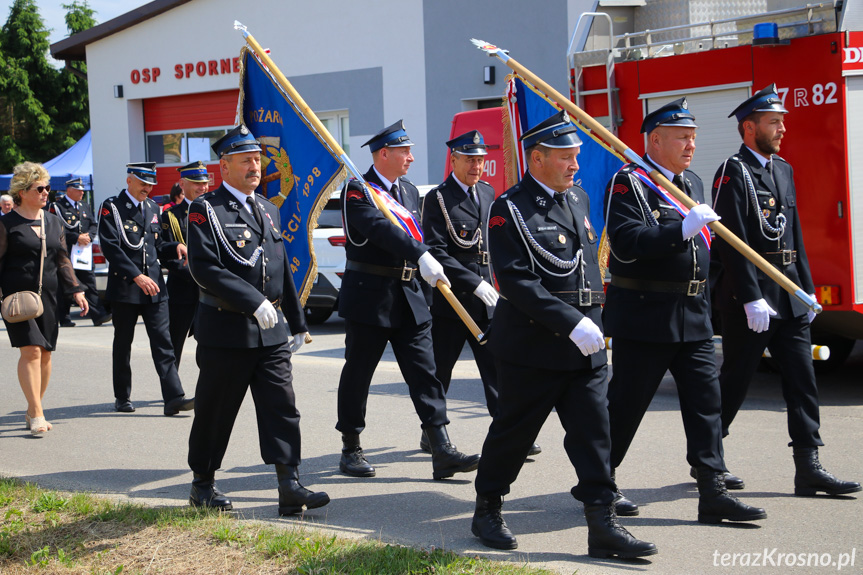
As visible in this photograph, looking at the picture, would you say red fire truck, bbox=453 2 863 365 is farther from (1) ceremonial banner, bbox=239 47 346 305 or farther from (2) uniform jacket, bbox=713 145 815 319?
(1) ceremonial banner, bbox=239 47 346 305

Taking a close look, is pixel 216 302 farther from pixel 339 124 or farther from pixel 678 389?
pixel 339 124

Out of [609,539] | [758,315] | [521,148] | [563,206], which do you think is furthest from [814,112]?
[609,539]

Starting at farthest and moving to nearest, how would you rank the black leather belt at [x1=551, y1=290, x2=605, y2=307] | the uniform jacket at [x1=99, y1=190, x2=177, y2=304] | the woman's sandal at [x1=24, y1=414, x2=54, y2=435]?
the uniform jacket at [x1=99, y1=190, x2=177, y2=304], the woman's sandal at [x1=24, y1=414, x2=54, y2=435], the black leather belt at [x1=551, y1=290, x2=605, y2=307]

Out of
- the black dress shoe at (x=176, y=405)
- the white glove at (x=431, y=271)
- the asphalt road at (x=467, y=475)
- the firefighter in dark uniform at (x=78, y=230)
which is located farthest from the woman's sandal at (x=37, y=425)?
the firefighter in dark uniform at (x=78, y=230)

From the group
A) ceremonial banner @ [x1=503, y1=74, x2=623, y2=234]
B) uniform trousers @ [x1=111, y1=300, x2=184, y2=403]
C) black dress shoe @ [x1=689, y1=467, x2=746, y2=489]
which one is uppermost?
ceremonial banner @ [x1=503, y1=74, x2=623, y2=234]

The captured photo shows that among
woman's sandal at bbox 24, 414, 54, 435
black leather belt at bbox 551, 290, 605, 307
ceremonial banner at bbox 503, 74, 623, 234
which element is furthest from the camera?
woman's sandal at bbox 24, 414, 54, 435

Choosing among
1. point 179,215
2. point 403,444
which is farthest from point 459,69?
point 403,444

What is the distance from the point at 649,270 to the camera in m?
5.25

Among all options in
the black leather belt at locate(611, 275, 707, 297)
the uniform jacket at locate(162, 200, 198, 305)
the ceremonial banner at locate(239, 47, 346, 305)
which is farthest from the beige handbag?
the black leather belt at locate(611, 275, 707, 297)

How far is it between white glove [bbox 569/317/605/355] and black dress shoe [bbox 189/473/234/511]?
7.36 ft

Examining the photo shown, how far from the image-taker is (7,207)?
1822 centimetres

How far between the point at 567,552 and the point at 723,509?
35.1 inches

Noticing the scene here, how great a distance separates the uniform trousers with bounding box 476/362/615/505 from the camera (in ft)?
15.3

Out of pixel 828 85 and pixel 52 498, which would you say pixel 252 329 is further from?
pixel 828 85
